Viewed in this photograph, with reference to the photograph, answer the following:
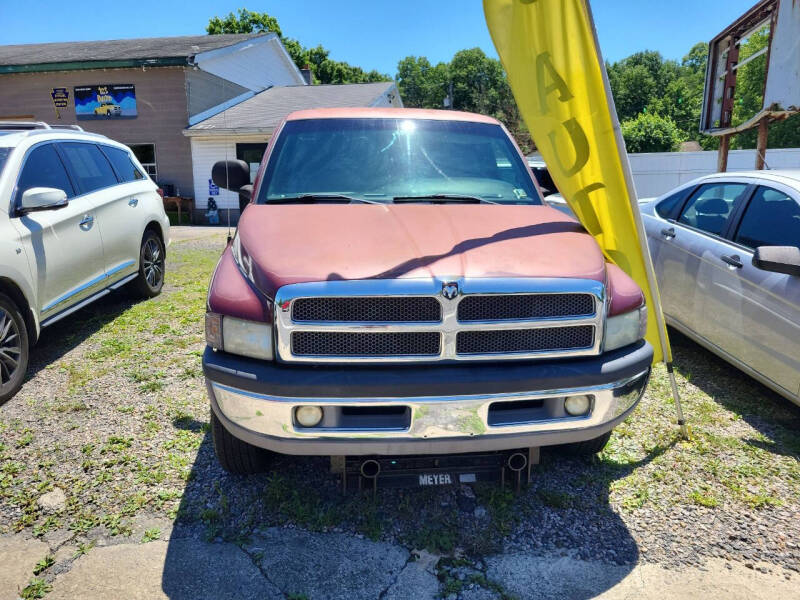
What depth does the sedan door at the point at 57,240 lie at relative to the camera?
14.6 ft

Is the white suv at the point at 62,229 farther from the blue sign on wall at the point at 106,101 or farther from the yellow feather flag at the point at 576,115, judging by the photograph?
the blue sign on wall at the point at 106,101

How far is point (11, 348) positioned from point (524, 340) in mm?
3579

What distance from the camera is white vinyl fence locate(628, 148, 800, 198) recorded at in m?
18.2

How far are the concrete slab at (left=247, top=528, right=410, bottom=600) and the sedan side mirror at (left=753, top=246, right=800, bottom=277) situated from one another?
268cm

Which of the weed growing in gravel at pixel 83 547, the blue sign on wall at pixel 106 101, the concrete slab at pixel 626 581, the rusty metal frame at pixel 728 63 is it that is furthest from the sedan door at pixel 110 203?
the blue sign on wall at pixel 106 101

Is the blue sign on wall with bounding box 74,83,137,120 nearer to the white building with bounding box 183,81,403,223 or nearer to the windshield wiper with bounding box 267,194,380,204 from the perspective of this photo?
the white building with bounding box 183,81,403,223

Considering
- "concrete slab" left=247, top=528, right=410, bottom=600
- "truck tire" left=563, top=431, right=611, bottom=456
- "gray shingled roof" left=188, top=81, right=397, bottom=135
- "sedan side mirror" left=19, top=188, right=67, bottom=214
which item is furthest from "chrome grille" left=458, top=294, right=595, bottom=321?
"gray shingled roof" left=188, top=81, right=397, bottom=135

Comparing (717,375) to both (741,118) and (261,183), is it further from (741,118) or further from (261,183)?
(741,118)

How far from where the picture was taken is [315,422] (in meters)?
2.38

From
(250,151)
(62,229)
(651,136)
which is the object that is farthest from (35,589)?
Result: (651,136)

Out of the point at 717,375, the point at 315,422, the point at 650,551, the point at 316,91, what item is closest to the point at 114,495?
the point at 315,422

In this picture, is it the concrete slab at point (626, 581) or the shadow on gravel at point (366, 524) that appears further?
the shadow on gravel at point (366, 524)

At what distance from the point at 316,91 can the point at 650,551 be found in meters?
21.0

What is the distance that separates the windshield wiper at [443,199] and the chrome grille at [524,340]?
48.7 inches
